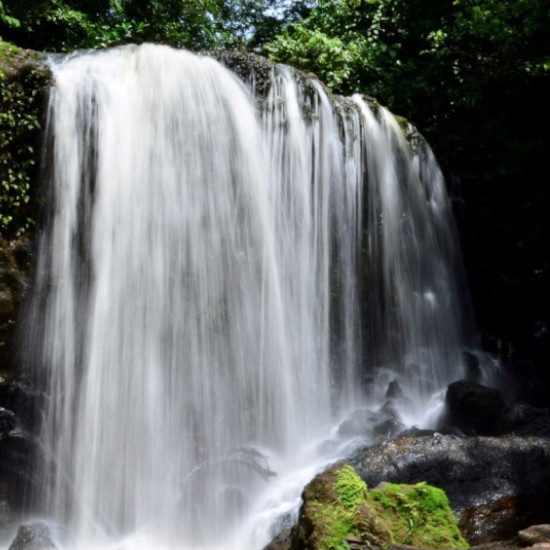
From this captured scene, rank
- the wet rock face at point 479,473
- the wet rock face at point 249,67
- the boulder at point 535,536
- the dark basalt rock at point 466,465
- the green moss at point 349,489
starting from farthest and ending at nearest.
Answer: the wet rock face at point 249,67 < the dark basalt rock at point 466,465 < the wet rock face at point 479,473 < the green moss at point 349,489 < the boulder at point 535,536

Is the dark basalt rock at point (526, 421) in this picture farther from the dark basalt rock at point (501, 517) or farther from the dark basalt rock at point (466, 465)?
the dark basalt rock at point (501, 517)

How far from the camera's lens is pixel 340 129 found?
28.0ft

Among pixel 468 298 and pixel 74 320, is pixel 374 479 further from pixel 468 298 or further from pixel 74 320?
pixel 468 298

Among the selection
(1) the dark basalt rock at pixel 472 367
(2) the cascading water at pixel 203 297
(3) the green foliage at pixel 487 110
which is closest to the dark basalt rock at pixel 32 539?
(2) the cascading water at pixel 203 297

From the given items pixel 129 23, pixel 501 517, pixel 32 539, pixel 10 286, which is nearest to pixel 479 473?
pixel 501 517

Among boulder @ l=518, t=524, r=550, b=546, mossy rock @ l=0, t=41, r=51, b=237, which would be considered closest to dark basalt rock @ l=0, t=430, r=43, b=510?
mossy rock @ l=0, t=41, r=51, b=237

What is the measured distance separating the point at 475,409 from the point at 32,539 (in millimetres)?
4934

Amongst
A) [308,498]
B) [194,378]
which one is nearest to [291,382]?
[194,378]

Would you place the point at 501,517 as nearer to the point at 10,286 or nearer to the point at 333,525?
the point at 333,525

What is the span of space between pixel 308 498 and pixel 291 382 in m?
3.70

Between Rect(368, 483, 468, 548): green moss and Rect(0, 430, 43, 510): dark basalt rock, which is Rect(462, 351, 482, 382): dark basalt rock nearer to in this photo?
Rect(368, 483, 468, 548): green moss

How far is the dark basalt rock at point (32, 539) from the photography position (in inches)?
177

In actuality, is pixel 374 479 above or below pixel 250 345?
below

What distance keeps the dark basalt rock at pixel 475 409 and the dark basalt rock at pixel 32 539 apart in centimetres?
452
